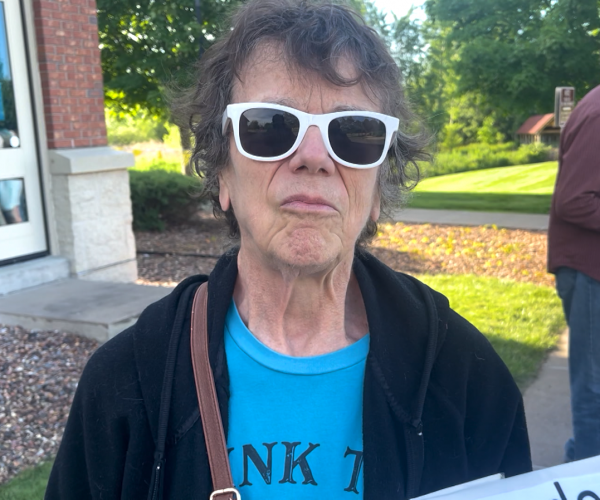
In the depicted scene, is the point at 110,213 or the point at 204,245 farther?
the point at 204,245

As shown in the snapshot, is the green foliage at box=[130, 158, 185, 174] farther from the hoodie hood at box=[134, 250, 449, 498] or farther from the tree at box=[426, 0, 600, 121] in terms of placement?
the hoodie hood at box=[134, 250, 449, 498]

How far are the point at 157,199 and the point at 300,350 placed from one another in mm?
9313

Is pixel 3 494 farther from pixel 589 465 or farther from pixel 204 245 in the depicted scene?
pixel 204 245

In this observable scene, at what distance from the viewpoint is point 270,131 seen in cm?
159

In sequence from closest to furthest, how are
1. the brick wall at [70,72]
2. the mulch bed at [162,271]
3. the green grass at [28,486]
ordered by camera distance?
the green grass at [28,486] < the mulch bed at [162,271] < the brick wall at [70,72]

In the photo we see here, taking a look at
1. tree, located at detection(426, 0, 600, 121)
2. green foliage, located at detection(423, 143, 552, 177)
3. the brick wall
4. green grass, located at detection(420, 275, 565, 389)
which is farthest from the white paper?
green foliage, located at detection(423, 143, 552, 177)

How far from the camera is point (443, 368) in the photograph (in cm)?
172

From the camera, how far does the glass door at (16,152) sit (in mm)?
6086

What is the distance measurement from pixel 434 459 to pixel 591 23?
12.3 metres

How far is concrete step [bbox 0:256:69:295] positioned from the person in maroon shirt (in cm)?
448

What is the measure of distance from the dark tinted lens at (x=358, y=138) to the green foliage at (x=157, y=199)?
8.76 m

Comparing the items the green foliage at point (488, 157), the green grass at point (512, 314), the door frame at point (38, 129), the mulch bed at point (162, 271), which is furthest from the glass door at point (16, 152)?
the green foliage at point (488, 157)

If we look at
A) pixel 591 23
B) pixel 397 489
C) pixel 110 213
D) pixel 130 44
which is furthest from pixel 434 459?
pixel 591 23

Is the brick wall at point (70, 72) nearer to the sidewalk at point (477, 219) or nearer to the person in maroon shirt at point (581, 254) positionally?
the person in maroon shirt at point (581, 254)
